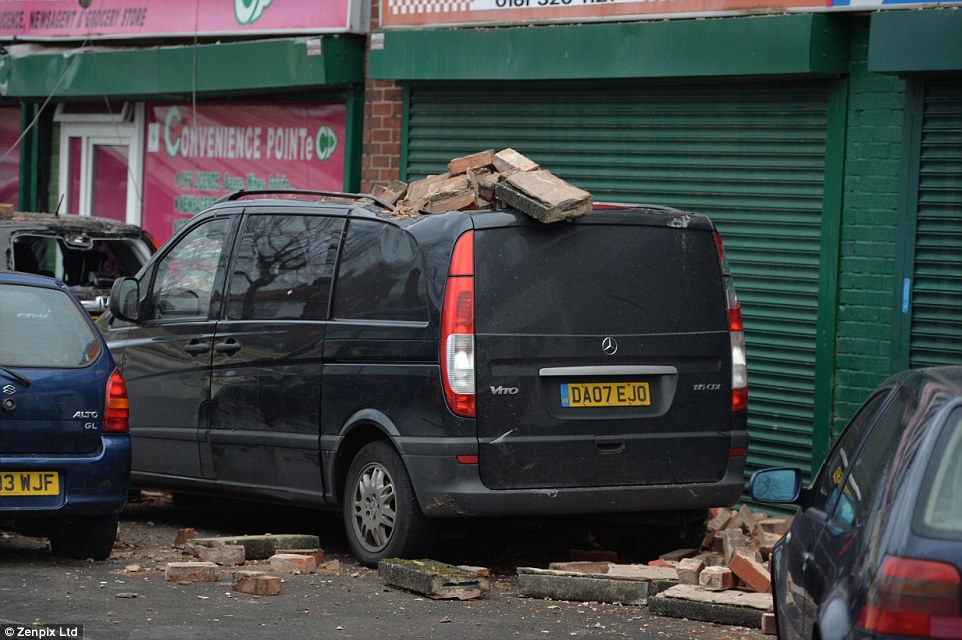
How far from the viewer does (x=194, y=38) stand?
16.4 meters

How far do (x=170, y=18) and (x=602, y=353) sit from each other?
10222 mm

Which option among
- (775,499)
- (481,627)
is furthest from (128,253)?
(775,499)

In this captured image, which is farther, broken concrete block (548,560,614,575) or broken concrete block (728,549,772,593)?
broken concrete block (548,560,614,575)

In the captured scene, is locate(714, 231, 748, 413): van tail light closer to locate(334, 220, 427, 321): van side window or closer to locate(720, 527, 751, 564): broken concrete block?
locate(720, 527, 751, 564): broken concrete block

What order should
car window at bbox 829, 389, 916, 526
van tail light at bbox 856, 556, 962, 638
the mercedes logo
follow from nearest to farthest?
van tail light at bbox 856, 556, 962, 638 < car window at bbox 829, 389, 916, 526 < the mercedes logo

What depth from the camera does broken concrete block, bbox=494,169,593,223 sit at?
7.83 meters

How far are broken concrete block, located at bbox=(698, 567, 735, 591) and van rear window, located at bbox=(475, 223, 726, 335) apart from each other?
1242 mm

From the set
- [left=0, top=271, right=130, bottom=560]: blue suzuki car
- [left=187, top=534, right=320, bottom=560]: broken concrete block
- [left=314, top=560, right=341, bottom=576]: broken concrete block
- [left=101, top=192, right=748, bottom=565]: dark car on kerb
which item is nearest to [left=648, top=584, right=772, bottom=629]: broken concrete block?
[left=101, top=192, right=748, bottom=565]: dark car on kerb

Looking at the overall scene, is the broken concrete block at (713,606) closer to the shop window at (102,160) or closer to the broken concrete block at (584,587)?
the broken concrete block at (584,587)

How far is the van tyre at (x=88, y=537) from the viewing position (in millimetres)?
Result: 8469

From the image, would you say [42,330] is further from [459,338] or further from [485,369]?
[485,369]

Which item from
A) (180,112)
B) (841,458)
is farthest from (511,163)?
(180,112)

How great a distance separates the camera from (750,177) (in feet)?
37.6

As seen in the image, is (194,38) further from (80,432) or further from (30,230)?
(80,432)
